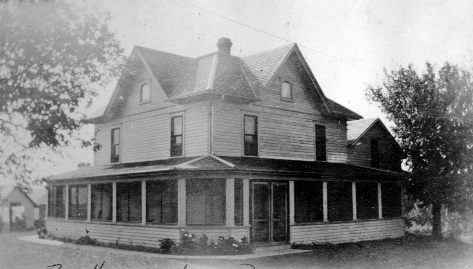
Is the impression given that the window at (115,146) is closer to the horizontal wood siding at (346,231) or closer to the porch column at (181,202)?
the porch column at (181,202)

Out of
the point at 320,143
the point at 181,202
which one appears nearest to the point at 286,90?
the point at 320,143

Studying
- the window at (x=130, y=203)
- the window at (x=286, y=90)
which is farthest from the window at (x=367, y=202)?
the window at (x=130, y=203)

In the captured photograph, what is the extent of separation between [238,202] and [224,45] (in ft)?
26.0

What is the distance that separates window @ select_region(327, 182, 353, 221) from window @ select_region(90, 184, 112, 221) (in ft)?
34.7

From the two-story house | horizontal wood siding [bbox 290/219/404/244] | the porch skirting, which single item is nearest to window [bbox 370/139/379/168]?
the two-story house

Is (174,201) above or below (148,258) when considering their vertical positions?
above

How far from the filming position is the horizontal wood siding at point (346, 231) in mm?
21562

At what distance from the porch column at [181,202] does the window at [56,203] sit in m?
11.7

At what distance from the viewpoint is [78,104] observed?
730 inches

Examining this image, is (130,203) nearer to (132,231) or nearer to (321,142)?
(132,231)

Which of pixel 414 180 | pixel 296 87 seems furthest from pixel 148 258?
pixel 414 180

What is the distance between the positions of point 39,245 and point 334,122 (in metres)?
15.2

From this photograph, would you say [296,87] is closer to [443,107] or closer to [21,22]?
[443,107]

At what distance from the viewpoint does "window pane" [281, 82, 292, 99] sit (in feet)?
79.3
